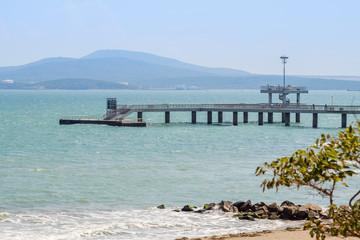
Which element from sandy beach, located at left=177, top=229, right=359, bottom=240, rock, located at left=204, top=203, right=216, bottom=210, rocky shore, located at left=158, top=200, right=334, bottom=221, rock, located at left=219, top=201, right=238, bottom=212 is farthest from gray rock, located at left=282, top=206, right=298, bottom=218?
rock, located at left=204, top=203, right=216, bottom=210

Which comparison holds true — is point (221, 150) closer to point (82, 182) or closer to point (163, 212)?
point (82, 182)

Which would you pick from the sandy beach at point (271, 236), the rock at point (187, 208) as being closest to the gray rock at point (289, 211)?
the sandy beach at point (271, 236)

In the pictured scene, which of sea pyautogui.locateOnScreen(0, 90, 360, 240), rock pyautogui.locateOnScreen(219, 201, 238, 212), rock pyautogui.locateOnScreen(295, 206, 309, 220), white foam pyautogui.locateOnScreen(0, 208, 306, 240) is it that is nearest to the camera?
white foam pyautogui.locateOnScreen(0, 208, 306, 240)

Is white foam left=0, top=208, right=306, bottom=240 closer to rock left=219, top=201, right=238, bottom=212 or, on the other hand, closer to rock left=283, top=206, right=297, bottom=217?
rock left=219, top=201, right=238, bottom=212

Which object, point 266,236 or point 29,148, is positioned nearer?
point 266,236

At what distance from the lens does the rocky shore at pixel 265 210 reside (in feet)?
97.2

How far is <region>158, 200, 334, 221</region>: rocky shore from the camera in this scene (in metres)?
29.6

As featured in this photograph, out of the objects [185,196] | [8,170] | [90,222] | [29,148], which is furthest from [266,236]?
[29,148]

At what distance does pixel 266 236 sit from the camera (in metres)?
25.0

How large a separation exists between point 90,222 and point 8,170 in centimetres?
1926

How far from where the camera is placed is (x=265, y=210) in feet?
100

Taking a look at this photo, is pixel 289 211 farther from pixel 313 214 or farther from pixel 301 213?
pixel 313 214

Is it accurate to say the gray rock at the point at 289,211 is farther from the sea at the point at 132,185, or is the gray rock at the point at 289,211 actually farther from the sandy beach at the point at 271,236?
the sandy beach at the point at 271,236

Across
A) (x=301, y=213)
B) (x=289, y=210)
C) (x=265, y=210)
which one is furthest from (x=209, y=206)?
(x=301, y=213)
